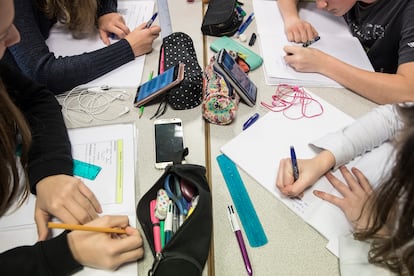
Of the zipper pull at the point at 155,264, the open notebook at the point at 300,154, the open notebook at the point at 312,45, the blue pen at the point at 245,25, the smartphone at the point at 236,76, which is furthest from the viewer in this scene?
the blue pen at the point at 245,25

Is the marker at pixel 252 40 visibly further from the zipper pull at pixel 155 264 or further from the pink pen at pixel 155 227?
the zipper pull at pixel 155 264

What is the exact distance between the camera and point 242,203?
2.46ft

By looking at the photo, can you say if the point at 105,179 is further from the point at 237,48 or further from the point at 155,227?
the point at 237,48

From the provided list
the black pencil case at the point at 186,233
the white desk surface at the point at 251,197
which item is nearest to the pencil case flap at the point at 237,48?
the white desk surface at the point at 251,197

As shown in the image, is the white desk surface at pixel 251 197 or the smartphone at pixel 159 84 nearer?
the white desk surface at pixel 251 197

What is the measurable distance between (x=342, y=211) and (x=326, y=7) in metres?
0.75

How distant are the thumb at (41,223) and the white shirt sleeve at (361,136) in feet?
2.06

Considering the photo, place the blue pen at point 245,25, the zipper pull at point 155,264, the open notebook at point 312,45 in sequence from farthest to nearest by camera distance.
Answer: the blue pen at point 245,25, the open notebook at point 312,45, the zipper pull at point 155,264

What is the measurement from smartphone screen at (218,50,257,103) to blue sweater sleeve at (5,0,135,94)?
348 millimetres

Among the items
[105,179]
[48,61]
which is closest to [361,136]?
[105,179]

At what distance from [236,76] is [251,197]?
329mm

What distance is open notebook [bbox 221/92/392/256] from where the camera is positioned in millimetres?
720

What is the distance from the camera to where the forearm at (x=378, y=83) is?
938 mm

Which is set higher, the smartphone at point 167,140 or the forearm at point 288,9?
the forearm at point 288,9
